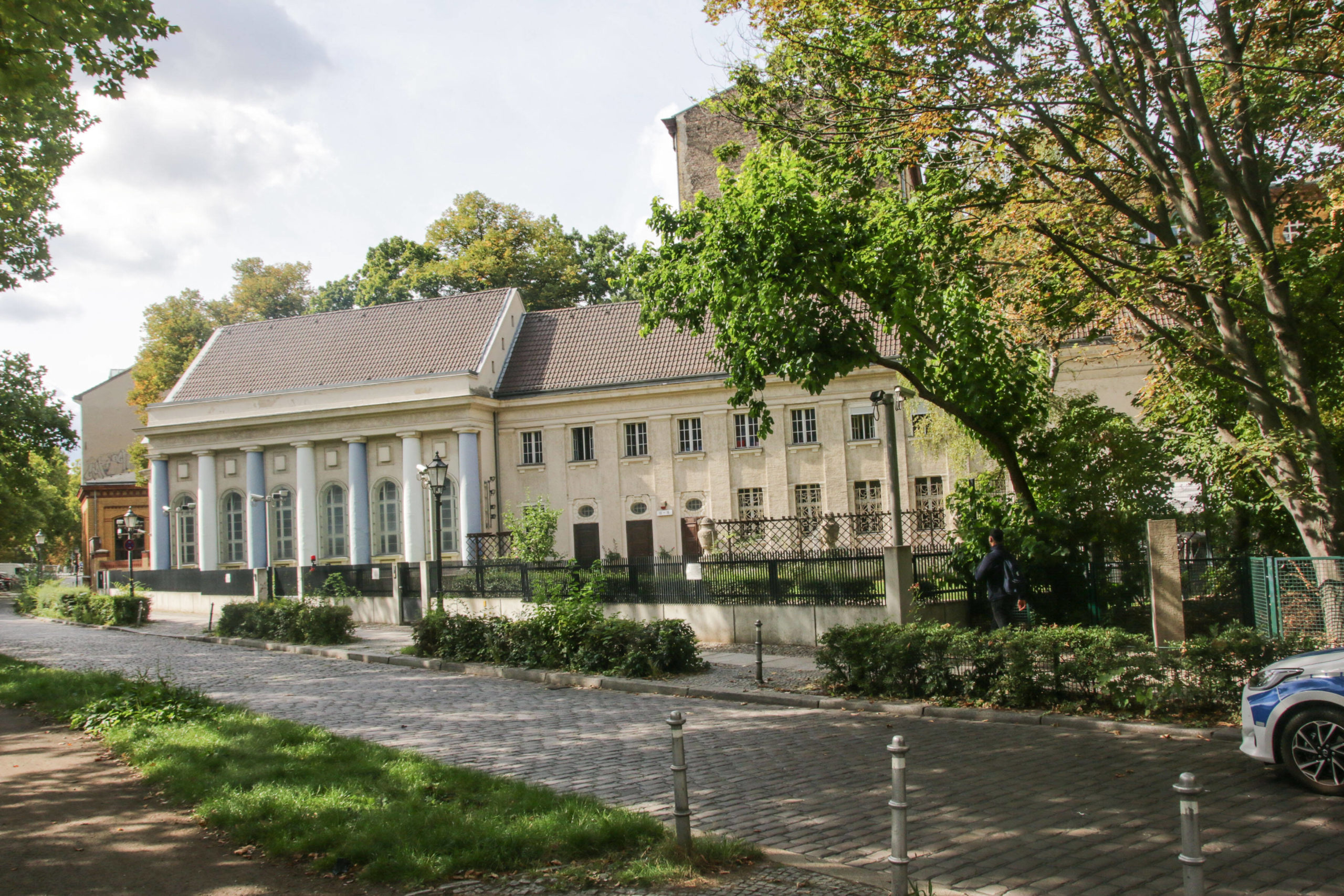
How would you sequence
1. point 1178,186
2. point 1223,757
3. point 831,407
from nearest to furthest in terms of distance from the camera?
point 1223,757, point 1178,186, point 831,407

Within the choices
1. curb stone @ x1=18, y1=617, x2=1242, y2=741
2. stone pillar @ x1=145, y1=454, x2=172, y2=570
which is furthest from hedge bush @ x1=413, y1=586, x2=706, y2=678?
stone pillar @ x1=145, y1=454, x2=172, y2=570

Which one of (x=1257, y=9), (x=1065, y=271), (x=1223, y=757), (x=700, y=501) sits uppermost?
(x=1257, y=9)

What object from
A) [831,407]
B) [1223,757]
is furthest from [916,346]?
[831,407]

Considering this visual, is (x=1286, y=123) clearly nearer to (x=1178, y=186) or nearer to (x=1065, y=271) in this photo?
(x=1178, y=186)

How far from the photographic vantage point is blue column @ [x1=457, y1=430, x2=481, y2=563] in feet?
134

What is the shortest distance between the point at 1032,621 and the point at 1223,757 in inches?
217

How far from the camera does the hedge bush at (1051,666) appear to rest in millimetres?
10547

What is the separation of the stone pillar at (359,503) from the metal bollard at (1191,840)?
41.8 metres

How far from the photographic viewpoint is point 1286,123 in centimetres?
1380

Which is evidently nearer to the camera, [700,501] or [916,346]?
[916,346]

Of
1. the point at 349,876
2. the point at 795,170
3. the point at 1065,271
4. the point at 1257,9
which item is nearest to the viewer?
the point at 349,876

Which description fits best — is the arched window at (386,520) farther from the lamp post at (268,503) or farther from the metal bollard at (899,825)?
the metal bollard at (899,825)

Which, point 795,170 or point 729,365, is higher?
point 795,170

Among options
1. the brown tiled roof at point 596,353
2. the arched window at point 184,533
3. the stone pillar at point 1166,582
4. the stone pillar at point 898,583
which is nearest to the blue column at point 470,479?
the brown tiled roof at point 596,353
